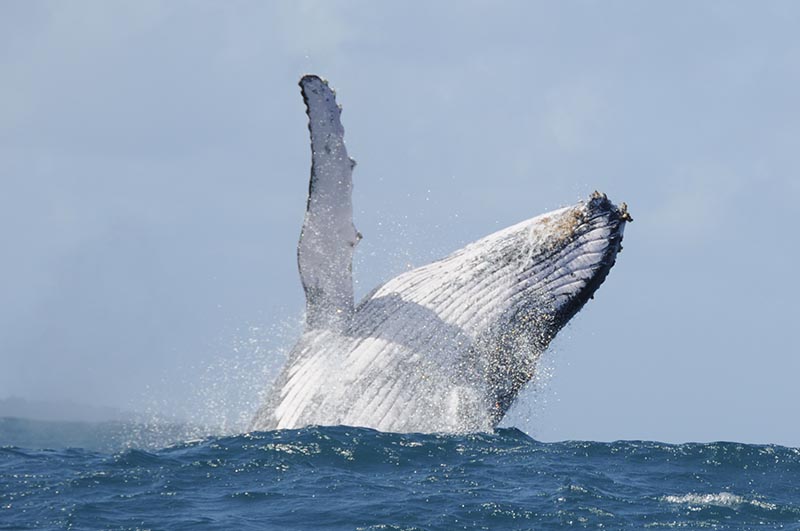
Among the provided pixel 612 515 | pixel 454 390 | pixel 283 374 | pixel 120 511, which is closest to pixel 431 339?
pixel 454 390

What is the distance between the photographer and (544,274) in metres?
14.1

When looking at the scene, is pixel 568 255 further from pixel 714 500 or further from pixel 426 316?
pixel 714 500

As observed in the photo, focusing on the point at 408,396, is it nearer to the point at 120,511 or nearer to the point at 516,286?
the point at 516,286

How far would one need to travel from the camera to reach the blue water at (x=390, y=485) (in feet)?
34.6

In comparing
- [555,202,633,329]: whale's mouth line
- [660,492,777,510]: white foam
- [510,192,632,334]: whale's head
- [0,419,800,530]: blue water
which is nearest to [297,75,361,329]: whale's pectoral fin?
[0,419,800,530]: blue water

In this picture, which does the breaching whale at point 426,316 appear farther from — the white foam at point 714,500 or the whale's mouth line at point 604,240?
the white foam at point 714,500

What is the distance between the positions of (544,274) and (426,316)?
1556mm

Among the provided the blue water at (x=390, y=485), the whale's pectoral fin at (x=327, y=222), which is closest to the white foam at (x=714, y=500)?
the blue water at (x=390, y=485)

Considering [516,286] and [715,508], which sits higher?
[516,286]

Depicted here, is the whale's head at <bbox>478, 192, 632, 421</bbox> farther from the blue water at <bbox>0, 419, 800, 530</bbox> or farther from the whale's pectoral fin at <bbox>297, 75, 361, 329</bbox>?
the whale's pectoral fin at <bbox>297, 75, 361, 329</bbox>

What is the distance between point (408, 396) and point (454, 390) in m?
0.60

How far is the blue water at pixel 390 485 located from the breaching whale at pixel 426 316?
0.45 m

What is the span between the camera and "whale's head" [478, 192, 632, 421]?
13836 millimetres

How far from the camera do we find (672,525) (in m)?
Answer: 10.6
